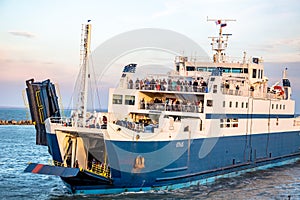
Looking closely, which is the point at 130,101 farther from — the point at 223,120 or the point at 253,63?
the point at 253,63

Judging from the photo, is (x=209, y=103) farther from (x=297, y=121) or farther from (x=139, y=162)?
(x=297, y=121)

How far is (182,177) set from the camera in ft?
77.5

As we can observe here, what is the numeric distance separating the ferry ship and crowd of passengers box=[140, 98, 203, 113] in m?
0.05

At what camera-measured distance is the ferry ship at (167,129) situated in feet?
68.7

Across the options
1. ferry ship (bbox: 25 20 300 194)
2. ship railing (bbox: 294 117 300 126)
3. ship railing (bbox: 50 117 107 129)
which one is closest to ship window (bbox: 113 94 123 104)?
ferry ship (bbox: 25 20 300 194)

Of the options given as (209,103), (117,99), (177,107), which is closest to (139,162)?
(177,107)

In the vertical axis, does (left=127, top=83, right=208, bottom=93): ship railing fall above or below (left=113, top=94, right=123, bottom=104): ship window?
above

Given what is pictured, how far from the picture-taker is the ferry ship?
20953 mm

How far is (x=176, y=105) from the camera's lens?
25.2 metres

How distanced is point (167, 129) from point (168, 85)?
→ 4.04m

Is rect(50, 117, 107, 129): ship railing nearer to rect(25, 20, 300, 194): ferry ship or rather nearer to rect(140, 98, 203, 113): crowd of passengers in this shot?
rect(25, 20, 300, 194): ferry ship

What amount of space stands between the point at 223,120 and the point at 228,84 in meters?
3.04

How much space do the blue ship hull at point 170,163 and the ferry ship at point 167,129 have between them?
44mm

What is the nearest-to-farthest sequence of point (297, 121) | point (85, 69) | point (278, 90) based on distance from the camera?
point (85, 69) < point (278, 90) < point (297, 121)
